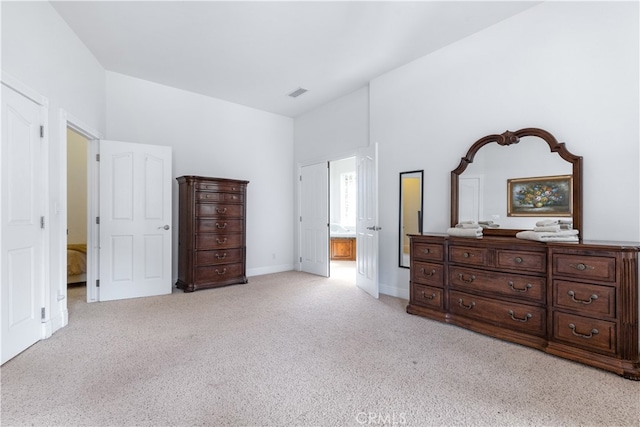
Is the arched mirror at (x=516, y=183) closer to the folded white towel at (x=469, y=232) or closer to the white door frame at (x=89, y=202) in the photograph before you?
the folded white towel at (x=469, y=232)

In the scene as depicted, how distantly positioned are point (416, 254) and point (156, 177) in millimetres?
3472

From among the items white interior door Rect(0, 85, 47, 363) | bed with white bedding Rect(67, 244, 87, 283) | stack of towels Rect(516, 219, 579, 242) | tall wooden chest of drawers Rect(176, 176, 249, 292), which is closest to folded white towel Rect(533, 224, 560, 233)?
stack of towels Rect(516, 219, 579, 242)

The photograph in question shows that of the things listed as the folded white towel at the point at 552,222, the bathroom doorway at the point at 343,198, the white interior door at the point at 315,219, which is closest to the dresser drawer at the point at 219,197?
the white interior door at the point at 315,219

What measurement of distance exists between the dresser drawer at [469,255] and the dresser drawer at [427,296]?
0.38m

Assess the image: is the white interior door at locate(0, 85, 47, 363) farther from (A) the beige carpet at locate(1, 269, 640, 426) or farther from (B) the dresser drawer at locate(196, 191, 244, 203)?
(B) the dresser drawer at locate(196, 191, 244, 203)

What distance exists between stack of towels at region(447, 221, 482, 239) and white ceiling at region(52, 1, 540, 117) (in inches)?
79.8

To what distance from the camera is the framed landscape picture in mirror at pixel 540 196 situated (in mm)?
2727

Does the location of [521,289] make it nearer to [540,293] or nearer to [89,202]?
[540,293]

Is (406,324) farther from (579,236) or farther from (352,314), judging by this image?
(579,236)

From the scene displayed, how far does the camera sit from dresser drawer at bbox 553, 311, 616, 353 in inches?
84.7

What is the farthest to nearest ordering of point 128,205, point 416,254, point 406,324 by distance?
1. point 128,205
2. point 416,254
3. point 406,324

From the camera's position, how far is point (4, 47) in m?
2.22

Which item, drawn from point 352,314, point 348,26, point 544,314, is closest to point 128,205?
point 352,314

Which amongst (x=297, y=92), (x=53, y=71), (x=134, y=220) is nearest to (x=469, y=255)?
(x=297, y=92)
